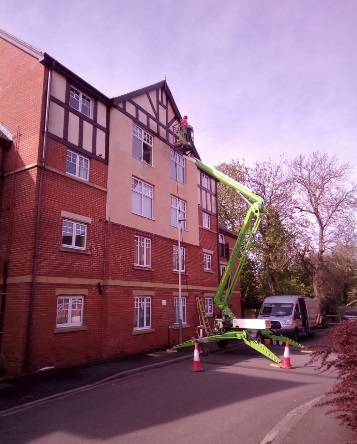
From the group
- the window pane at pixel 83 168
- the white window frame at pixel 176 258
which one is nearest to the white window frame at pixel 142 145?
the window pane at pixel 83 168

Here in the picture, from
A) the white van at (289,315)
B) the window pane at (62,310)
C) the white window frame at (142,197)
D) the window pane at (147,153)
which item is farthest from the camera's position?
the white van at (289,315)

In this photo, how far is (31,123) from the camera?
14.1 m

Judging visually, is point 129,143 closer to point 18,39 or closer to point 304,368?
point 18,39

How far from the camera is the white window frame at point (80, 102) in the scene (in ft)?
50.9

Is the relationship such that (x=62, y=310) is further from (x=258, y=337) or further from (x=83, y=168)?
(x=258, y=337)

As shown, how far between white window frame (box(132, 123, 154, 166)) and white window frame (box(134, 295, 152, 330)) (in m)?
6.81

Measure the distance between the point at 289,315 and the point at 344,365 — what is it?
15.9 metres

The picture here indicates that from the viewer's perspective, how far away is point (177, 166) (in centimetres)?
2191

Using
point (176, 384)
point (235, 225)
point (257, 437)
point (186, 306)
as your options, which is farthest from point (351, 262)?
point (257, 437)

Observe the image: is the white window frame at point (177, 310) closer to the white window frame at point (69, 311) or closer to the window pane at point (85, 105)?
the white window frame at point (69, 311)

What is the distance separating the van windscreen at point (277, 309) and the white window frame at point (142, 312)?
776 cm

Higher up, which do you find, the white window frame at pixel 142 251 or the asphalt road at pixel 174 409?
the white window frame at pixel 142 251

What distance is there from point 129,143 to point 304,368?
1207 cm

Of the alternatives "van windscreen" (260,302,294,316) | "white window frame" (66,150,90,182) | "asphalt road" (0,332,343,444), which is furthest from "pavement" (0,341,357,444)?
"white window frame" (66,150,90,182)
